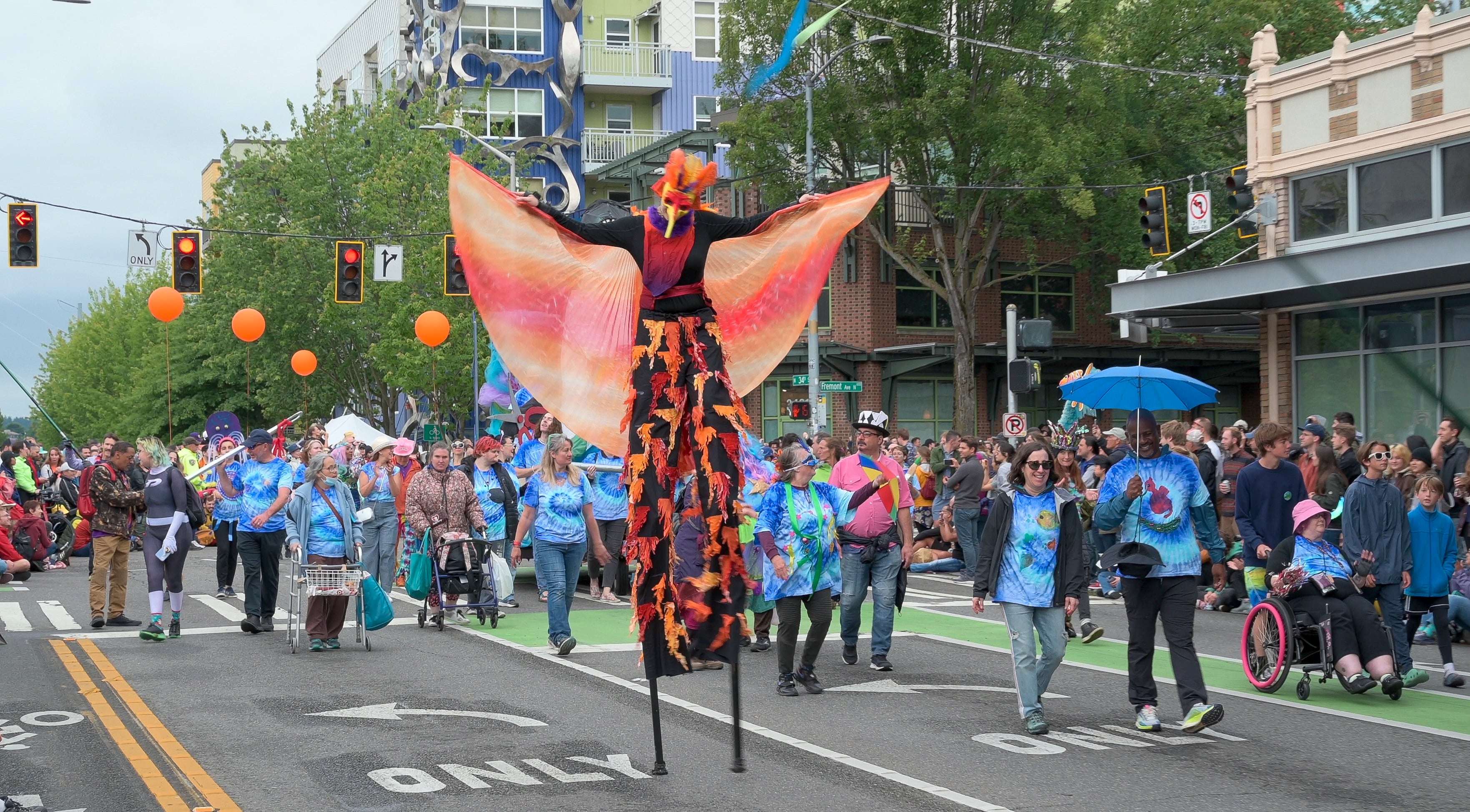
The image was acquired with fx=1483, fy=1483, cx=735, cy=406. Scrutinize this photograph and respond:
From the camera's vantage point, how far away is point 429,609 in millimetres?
16375

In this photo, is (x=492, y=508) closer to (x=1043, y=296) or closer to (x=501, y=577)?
(x=501, y=577)

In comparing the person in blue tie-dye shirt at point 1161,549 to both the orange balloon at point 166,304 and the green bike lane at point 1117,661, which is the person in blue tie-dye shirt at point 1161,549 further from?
the orange balloon at point 166,304

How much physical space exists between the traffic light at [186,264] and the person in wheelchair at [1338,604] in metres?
20.5

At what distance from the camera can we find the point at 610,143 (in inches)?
2372

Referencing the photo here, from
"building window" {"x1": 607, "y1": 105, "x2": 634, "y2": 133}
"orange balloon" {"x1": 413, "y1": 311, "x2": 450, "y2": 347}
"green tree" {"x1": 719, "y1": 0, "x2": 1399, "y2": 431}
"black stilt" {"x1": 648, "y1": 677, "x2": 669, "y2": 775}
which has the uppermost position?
"building window" {"x1": 607, "y1": 105, "x2": 634, "y2": 133}

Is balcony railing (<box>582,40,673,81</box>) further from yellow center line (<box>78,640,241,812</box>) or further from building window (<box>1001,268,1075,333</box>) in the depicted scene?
yellow center line (<box>78,640,241,812</box>)

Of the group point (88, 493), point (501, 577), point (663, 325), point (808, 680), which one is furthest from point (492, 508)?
point (663, 325)

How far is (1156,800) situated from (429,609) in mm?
10634

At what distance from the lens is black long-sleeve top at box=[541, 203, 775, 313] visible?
7246 mm

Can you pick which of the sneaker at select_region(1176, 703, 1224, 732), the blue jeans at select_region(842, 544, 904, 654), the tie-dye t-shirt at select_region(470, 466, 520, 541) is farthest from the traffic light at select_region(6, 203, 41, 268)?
the sneaker at select_region(1176, 703, 1224, 732)

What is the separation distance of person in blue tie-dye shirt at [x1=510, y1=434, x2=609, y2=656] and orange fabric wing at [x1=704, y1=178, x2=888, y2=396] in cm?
510

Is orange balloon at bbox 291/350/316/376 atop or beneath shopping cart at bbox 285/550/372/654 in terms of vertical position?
atop

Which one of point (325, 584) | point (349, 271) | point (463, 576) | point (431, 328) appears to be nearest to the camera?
point (325, 584)

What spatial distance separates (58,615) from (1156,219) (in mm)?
15169
